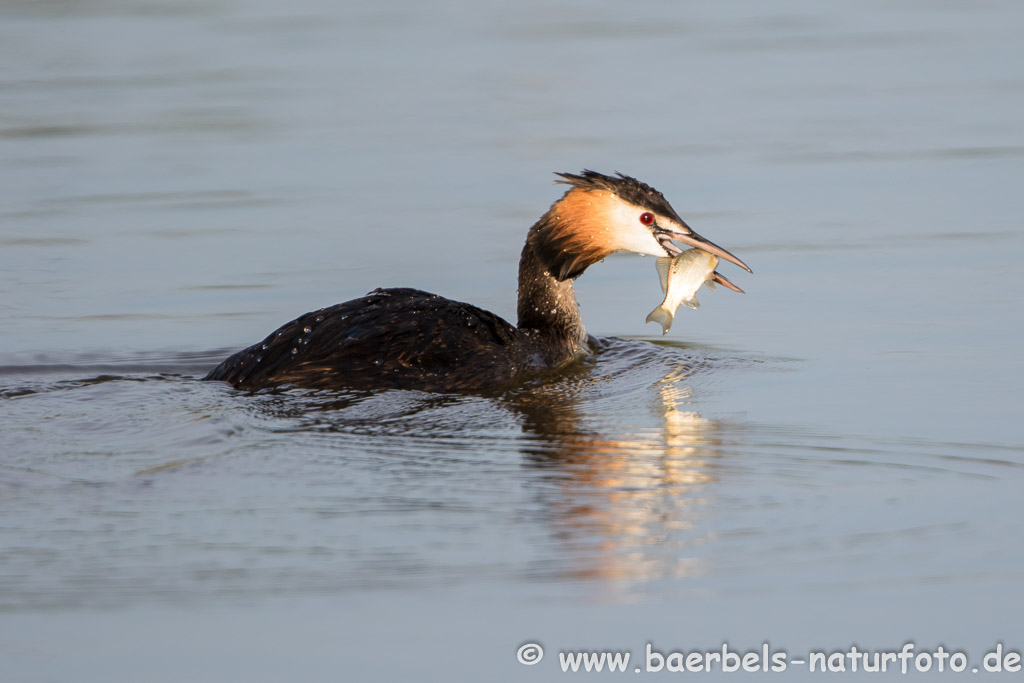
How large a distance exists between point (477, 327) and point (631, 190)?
4.26 feet

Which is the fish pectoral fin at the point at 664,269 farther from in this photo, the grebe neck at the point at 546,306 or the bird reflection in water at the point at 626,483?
the bird reflection in water at the point at 626,483

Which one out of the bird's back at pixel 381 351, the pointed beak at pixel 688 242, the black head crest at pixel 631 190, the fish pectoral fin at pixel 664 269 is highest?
the black head crest at pixel 631 190

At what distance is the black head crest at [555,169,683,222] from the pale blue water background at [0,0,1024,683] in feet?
2.66

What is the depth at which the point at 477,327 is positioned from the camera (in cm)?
820

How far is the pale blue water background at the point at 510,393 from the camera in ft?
16.3

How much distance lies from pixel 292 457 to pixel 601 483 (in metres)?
1.32

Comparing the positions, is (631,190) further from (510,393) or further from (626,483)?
(626,483)

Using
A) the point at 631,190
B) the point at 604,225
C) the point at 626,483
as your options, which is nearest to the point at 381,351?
the point at 604,225

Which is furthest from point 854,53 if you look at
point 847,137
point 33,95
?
point 33,95

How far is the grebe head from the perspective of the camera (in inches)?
346

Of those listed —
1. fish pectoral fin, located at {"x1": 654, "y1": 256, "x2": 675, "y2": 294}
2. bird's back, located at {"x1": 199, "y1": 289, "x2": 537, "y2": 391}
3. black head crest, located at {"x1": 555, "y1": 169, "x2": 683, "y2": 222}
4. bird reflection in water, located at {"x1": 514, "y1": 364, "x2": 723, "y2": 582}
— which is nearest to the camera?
bird reflection in water, located at {"x1": 514, "y1": 364, "x2": 723, "y2": 582}

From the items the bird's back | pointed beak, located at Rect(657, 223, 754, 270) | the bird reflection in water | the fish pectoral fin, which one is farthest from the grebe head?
the bird reflection in water

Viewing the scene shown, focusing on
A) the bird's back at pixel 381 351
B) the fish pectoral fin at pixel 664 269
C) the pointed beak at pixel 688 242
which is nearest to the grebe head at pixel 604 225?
the pointed beak at pixel 688 242

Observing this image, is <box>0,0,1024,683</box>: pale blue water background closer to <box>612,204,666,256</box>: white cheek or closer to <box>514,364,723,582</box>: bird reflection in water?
<box>514,364,723,582</box>: bird reflection in water
